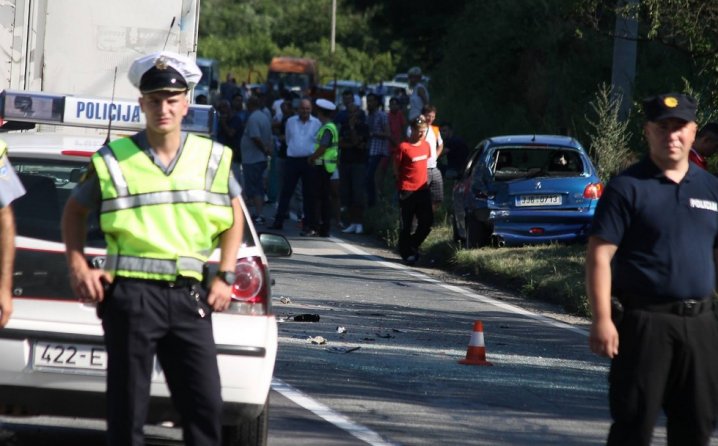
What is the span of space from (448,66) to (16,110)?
26.9 meters

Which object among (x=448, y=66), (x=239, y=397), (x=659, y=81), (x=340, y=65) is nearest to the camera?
(x=239, y=397)

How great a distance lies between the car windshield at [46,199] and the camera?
6.91 m

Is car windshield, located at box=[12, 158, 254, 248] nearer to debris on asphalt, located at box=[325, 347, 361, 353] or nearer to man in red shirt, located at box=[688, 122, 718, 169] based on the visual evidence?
debris on asphalt, located at box=[325, 347, 361, 353]

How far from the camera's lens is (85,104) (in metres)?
8.45

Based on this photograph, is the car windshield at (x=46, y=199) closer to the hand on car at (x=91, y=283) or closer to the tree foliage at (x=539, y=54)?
the hand on car at (x=91, y=283)

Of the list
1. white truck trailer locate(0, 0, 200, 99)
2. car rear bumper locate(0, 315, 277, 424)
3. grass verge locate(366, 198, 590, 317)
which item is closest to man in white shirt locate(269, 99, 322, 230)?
grass verge locate(366, 198, 590, 317)

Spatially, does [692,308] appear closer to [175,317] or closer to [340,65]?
[175,317]

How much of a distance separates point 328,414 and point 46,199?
2.27 metres

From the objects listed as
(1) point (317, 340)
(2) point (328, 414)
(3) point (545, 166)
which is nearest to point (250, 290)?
(2) point (328, 414)

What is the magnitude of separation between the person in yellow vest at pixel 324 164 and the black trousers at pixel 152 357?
1602 centimetres

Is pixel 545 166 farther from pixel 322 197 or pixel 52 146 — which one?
pixel 52 146

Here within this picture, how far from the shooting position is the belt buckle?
5.89m

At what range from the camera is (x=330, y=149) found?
21766mm

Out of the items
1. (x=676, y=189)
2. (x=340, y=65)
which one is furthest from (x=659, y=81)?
(x=340, y=65)
